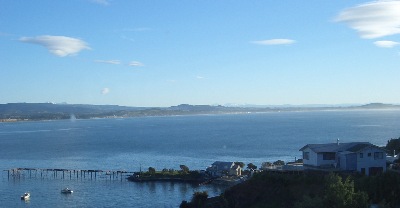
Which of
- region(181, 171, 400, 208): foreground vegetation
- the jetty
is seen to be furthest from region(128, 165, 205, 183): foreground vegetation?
region(181, 171, 400, 208): foreground vegetation

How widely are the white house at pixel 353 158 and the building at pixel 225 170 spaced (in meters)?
18.9

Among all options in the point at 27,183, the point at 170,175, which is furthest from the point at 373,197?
the point at 27,183

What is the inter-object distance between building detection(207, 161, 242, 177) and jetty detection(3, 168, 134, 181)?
10.0 m

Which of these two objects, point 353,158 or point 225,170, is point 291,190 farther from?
point 225,170

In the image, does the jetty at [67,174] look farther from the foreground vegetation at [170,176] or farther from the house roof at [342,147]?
the house roof at [342,147]

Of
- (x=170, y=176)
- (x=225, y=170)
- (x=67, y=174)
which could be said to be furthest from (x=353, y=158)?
(x=67, y=174)

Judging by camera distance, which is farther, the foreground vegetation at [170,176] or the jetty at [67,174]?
the jetty at [67,174]

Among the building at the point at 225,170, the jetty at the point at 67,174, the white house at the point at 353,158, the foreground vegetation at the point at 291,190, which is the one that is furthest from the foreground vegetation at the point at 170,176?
the white house at the point at 353,158

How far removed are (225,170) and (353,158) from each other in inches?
843

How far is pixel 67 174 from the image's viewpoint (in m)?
59.2

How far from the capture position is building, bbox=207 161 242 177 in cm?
5075

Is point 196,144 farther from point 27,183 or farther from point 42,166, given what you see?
point 27,183

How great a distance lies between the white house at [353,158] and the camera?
102ft

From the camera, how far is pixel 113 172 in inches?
2190
